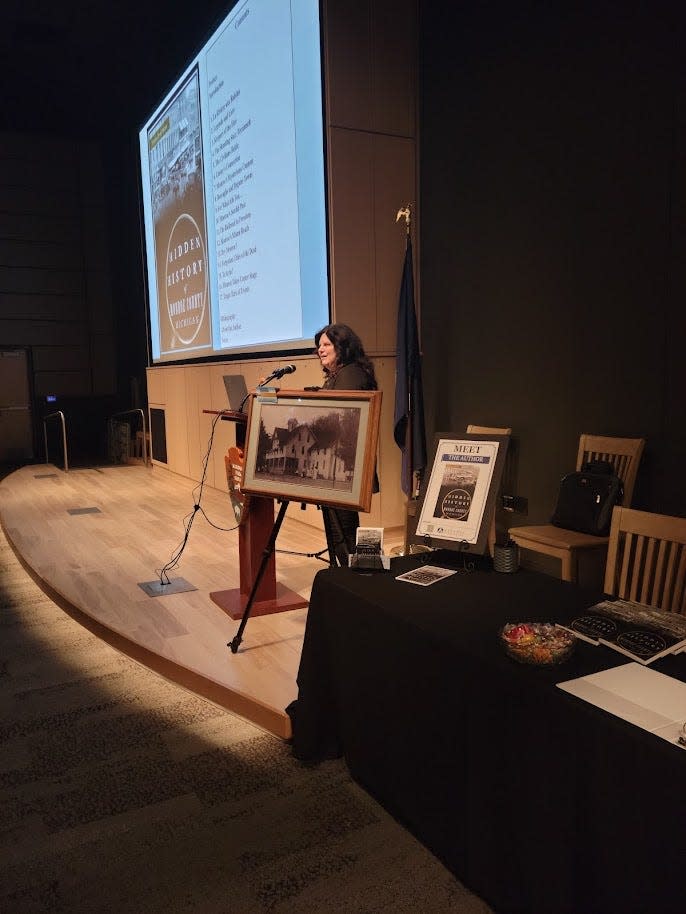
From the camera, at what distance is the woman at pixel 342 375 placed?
3.15 m

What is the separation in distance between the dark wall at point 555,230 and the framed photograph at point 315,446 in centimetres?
173

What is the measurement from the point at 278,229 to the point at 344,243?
70 centimetres

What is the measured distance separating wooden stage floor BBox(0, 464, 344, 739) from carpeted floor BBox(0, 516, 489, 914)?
0.14 meters

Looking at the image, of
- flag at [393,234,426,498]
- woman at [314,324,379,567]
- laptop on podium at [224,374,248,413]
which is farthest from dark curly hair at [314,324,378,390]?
flag at [393,234,426,498]

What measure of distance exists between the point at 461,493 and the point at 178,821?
118 centimetres

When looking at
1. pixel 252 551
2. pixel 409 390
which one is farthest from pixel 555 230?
pixel 252 551

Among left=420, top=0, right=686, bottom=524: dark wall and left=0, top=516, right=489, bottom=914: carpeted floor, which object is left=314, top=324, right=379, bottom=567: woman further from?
left=420, top=0, right=686, bottom=524: dark wall

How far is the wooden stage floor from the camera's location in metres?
2.71

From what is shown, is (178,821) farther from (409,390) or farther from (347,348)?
(409,390)

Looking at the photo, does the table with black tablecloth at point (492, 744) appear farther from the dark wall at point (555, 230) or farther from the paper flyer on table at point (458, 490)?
the dark wall at point (555, 230)

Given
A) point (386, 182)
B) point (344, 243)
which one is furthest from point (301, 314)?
point (386, 182)

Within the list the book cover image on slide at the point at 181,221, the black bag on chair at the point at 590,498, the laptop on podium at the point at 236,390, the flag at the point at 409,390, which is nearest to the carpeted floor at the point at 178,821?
the laptop on podium at the point at 236,390

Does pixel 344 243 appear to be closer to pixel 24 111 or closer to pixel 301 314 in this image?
pixel 301 314

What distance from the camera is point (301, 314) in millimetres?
4988
